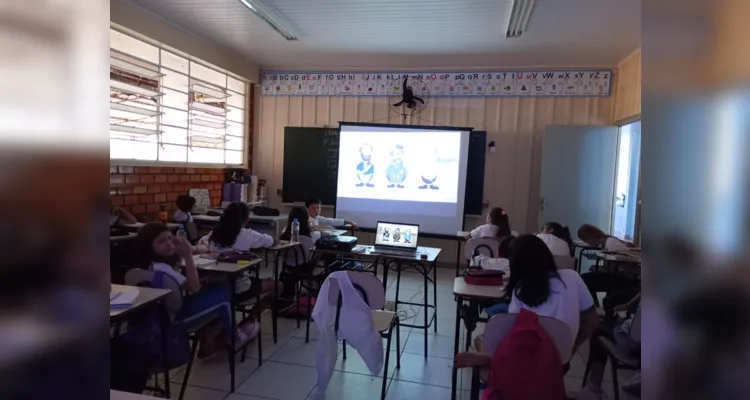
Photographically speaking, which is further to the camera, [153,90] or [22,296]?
[153,90]

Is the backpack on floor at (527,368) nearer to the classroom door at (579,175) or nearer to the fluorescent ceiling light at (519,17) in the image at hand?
the fluorescent ceiling light at (519,17)

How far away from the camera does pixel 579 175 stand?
563 cm

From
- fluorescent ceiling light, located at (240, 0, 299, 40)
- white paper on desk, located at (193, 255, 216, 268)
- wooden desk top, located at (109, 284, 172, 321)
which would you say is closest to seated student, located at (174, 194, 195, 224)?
white paper on desk, located at (193, 255, 216, 268)

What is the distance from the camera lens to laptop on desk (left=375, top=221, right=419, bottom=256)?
3.94m

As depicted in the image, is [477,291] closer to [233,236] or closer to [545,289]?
[545,289]

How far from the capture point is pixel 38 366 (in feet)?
1.16

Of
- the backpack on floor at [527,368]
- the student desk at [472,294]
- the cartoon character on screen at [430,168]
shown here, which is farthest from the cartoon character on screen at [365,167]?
the backpack on floor at [527,368]

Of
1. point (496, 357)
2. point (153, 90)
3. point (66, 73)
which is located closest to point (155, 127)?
point (153, 90)

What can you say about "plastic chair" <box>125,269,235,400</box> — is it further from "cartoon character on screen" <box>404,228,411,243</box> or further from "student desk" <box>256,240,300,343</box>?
"cartoon character on screen" <box>404,228,411,243</box>

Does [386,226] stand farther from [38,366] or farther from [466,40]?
[38,366]

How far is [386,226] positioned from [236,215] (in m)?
1.37

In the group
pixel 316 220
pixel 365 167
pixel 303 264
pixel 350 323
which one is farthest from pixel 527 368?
pixel 365 167

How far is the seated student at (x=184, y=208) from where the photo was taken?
15.8 ft

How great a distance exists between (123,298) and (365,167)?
4248 mm
